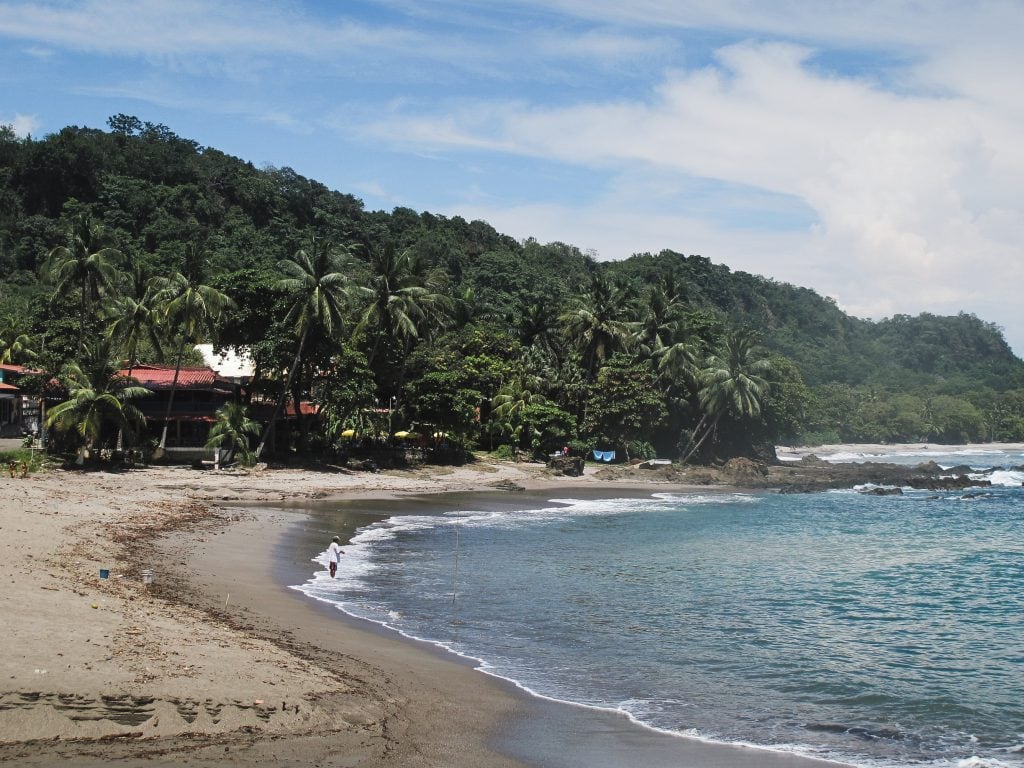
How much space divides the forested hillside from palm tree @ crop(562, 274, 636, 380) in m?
0.16

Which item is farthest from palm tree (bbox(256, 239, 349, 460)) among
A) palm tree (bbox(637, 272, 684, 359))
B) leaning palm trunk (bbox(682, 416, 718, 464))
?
leaning palm trunk (bbox(682, 416, 718, 464))

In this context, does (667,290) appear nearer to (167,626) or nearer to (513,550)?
(513,550)

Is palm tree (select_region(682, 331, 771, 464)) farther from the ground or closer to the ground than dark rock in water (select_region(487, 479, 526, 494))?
farther from the ground

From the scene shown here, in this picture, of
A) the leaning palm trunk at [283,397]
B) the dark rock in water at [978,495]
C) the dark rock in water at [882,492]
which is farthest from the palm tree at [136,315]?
the dark rock in water at [978,495]

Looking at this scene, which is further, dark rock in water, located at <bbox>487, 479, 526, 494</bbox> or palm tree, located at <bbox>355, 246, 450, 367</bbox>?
palm tree, located at <bbox>355, 246, 450, 367</bbox>

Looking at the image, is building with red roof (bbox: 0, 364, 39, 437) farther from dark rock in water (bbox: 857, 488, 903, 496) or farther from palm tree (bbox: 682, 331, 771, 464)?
dark rock in water (bbox: 857, 488, 903, 496)

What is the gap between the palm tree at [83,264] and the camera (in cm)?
3772

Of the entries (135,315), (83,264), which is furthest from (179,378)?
(83,264)

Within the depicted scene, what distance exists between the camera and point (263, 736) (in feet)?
30.1

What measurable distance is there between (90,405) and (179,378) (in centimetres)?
1098

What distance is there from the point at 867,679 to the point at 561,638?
5.13m

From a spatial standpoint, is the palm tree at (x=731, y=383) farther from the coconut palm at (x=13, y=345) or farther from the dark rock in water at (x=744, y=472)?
the coconut palm at (x=13, y=345)

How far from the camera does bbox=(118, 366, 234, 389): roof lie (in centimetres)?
4453

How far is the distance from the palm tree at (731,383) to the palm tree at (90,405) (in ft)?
126
